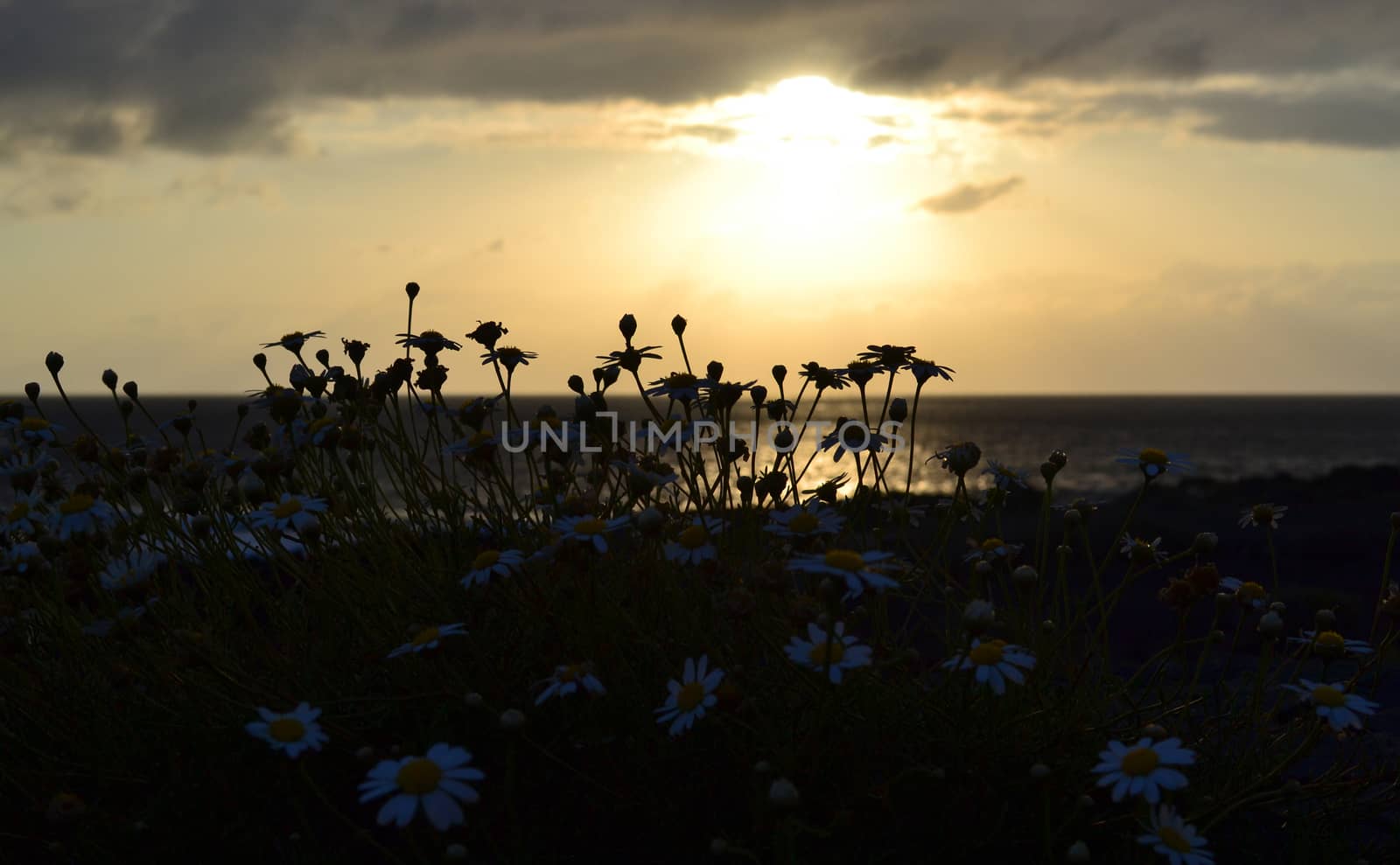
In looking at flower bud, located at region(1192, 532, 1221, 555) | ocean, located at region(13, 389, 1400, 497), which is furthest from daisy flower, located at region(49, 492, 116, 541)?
ocean, located at region(13, 389, 1400, 497)

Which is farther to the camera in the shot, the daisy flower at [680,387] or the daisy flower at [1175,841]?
the daisy flower at [680,387]

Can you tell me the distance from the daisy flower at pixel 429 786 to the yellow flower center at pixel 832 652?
0.83 metres

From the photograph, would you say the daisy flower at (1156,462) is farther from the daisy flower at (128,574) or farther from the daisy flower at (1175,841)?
the daisy flower at (128,574)

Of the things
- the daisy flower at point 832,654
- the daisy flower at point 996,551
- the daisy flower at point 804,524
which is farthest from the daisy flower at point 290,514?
the daisy flower at point 996,551

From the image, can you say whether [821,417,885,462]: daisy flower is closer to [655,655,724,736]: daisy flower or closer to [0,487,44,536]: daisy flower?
[655,655,724,736]: daisy flower

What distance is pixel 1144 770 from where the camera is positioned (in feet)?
8.00

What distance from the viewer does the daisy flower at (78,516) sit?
3258 mm

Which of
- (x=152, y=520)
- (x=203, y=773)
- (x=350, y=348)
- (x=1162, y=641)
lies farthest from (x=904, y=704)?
(x=1162, y=641)

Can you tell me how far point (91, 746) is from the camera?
3500 mm

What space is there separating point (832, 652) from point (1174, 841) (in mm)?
888

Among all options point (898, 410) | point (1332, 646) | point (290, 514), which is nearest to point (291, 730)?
point (290, 514)

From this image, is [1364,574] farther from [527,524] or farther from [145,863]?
[145,863]

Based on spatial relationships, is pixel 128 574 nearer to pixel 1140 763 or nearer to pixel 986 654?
pixel 986 654

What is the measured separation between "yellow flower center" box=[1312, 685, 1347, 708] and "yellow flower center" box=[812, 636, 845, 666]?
132 centimetres
